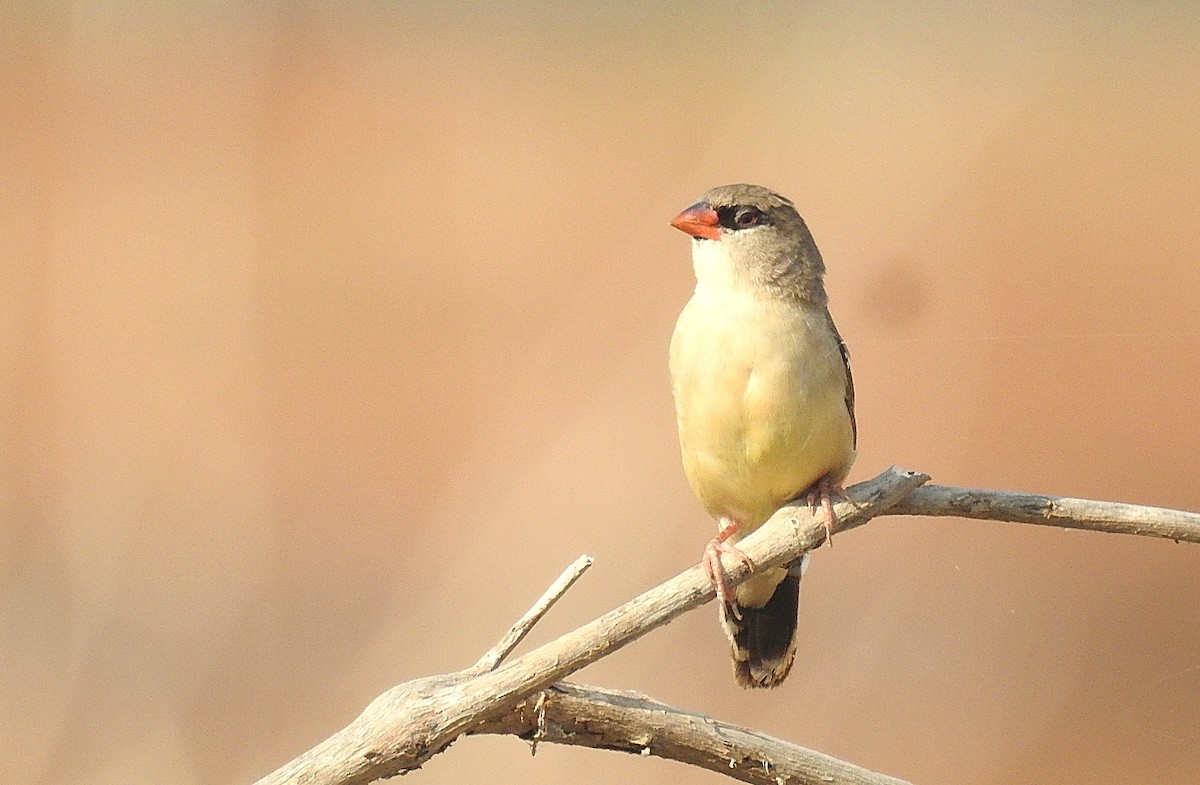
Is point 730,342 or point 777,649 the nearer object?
point 730,342

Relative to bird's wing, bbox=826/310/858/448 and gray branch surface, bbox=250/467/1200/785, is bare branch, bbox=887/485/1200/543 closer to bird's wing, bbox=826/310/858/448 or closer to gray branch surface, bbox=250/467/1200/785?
gray branch surface, bbox=250/467/1200/785

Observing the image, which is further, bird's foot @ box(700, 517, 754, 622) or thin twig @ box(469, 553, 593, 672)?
bird's foot @ box(700, 517, 754, 622)

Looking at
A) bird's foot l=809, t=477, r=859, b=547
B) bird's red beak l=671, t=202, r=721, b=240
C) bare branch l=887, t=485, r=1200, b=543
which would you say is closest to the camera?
bare branch l=887, t=485, r=1200, b=543

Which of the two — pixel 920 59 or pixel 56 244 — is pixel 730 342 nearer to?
pixel 920 59

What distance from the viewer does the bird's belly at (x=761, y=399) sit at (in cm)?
208

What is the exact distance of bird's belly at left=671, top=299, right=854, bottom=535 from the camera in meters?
2.08

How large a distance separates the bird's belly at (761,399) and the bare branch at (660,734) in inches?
23.6

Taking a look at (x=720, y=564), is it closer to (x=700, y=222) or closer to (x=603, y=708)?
(x=603, y=708)

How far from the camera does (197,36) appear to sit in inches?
190

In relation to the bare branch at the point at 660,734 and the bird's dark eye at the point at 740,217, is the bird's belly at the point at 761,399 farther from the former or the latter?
the bare branch at the point at 660,734

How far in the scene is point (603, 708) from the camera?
63.1 inches

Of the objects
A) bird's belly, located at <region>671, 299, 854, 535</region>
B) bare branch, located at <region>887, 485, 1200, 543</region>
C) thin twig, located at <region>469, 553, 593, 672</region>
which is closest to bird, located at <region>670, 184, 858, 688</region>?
bird's belly, located at <region>671, 299, 854, 535</region>

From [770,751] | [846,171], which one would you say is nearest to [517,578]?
[846,171]

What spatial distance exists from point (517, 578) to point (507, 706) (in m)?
2.47
